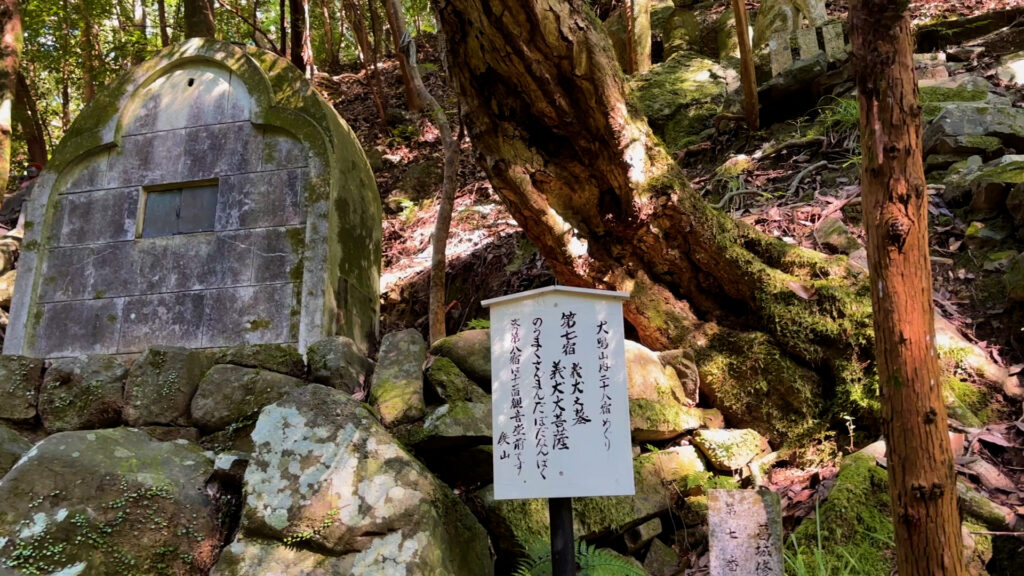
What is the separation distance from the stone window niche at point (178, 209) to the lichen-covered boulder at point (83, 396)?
211 cm

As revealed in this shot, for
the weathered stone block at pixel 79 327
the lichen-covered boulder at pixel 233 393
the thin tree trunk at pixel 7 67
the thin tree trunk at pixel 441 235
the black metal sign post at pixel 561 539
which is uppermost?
the thin tree trunk at pixel 7 67

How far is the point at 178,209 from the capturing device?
20.3ft

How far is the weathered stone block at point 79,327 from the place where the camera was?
5.85 m

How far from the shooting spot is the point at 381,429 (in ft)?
11.1

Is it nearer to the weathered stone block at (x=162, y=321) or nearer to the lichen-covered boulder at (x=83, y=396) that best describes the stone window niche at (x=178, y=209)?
the weathered stone block at (x=162, y=321)

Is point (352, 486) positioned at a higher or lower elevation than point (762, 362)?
lower

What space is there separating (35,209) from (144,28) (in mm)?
11457

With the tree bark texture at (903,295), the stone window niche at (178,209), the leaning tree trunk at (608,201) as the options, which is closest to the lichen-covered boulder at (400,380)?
the leaning tree trunk at (608,201)

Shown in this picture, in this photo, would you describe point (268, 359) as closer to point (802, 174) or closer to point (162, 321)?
point (162, 321)

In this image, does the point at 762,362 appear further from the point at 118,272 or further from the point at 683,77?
the point at 683,77

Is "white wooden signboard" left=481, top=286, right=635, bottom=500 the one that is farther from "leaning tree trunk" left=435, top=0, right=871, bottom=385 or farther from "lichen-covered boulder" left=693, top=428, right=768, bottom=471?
"leaning tree trunk" left=435, top=0, right=871, bottom=385

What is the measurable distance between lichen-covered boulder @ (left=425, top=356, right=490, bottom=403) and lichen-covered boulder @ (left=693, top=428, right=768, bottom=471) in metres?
1.46

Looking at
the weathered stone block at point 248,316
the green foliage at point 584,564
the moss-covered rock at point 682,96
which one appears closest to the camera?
the green foliage at point 584,564

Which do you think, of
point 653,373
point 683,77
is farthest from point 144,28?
point 653,373
